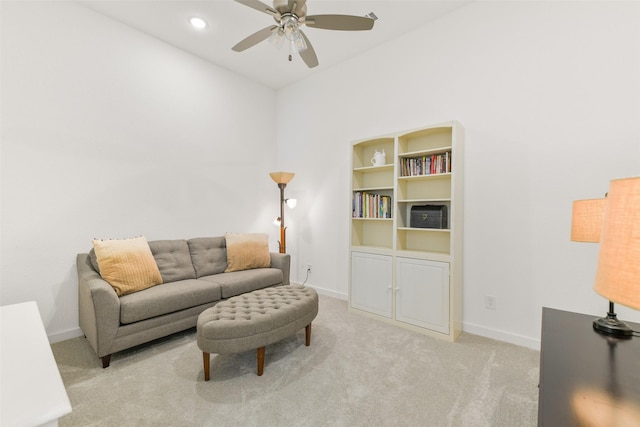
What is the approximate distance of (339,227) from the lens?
377cm

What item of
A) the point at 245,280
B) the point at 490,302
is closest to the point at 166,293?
the point at 245,280

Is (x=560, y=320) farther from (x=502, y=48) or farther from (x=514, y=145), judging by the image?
(x=502, y=48)

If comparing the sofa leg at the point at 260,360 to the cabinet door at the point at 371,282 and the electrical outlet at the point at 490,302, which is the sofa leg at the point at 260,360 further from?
the electrical outlet at the point at 490,302

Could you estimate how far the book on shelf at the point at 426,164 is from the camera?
269cm

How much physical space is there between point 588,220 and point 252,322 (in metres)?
2.02

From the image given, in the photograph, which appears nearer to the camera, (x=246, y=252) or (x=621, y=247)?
(x=621, y=247)

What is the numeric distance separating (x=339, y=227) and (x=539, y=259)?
2.13 meters

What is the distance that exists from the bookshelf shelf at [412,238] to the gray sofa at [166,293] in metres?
1.09

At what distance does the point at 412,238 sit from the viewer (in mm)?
3127

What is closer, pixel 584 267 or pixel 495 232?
pixel 584 267

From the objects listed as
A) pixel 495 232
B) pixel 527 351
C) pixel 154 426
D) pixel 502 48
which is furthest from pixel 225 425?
pixel 502 48

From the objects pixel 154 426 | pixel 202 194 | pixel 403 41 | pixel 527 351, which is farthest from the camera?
pixel 202 194

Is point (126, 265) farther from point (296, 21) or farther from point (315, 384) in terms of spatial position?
point (296, 21)

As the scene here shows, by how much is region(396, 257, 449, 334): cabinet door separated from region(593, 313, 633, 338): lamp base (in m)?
1.28
